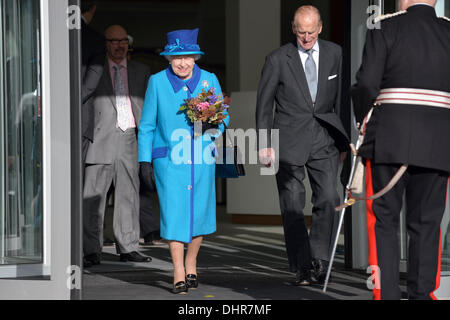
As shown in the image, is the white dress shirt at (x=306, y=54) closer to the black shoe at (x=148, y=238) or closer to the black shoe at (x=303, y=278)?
the black shoe at (x=303, y=278)

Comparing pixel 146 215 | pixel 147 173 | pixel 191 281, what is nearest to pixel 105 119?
pixel 146 215

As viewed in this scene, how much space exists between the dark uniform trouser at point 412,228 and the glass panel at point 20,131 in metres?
2.41

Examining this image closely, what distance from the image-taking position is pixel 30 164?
6129mm

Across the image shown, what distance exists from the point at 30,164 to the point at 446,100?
9.40 ft

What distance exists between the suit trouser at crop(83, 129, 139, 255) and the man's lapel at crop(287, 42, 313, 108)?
6.51 feet

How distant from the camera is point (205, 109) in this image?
5.88 metres

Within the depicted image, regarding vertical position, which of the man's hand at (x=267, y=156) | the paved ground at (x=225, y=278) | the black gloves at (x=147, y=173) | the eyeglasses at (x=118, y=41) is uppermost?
the eyeglasses at (x=118, y=41)

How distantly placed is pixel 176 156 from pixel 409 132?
6.20 feet

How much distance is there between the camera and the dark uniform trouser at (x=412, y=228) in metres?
4.61

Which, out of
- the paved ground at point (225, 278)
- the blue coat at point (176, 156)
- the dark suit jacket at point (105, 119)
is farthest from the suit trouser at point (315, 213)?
the dark suit jacket at point (105, 119)

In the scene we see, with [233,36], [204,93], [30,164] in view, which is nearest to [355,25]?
[204,93]

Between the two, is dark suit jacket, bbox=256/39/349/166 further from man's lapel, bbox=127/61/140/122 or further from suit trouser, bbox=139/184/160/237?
suit trouser, bbox=139/184/160/237

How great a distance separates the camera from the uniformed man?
454 cm

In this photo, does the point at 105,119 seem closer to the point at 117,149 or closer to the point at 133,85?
the point at 117,149
